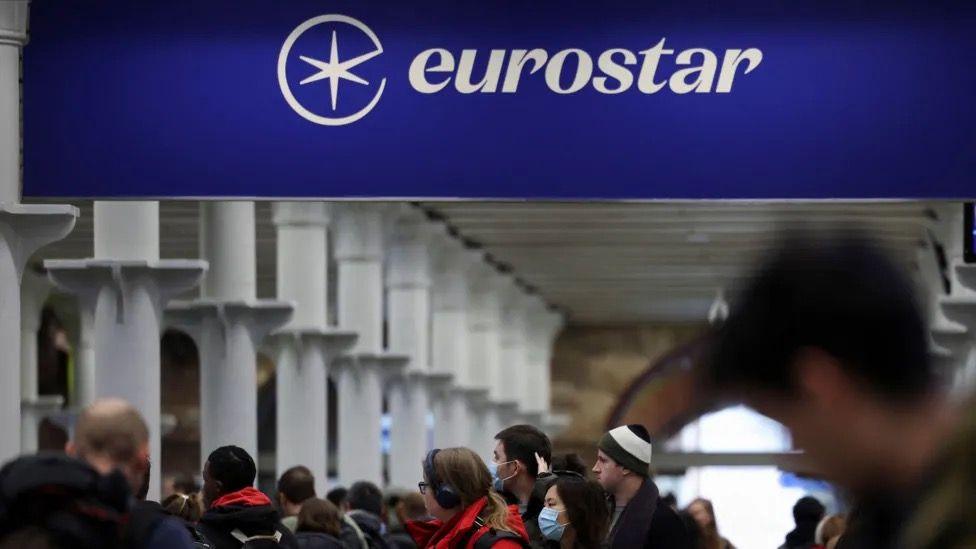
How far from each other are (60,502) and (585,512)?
461cm

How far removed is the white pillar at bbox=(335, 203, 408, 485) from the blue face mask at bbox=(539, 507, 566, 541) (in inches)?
831

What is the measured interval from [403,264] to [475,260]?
550cm

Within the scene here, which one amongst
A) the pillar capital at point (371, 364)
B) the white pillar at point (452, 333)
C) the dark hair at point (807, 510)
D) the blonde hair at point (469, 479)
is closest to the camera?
the blonde hair at point (469, 479)

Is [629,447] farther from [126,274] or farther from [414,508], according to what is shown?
[414,508]

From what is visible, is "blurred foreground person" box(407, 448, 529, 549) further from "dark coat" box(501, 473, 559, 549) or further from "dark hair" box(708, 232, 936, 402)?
"dark hair" box(708, 232, 936, 402)

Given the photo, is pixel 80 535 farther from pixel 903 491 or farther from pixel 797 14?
pixel 797 14

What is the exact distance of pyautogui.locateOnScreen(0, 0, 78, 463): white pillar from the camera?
397 inches

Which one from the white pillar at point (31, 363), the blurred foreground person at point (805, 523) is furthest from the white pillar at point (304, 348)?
the blurred foreground person at point (805, 523)

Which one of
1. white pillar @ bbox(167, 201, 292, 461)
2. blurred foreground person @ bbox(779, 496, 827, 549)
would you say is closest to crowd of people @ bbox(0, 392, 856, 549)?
blurred foreground person @ bbox(779, 496, 827, 549)

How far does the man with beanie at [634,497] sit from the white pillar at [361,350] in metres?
21.3

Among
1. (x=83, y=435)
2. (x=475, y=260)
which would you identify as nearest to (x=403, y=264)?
(x=475, y=260)

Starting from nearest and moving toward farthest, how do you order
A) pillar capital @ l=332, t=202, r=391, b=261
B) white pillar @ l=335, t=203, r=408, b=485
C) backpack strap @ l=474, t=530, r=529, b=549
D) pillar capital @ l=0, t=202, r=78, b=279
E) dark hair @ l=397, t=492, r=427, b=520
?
backpack strap @ l=474, t=530, r=529, b=549, pillar capital @ l=0, t=202, r=78, b=279, dark hair @ l=397, t=492, r=427, b=520, white pillar @ l=335, t=203, r=408, b=485, pillar capital @ l=332, t=202, r=391, b=261

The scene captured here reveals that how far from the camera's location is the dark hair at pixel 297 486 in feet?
42.8

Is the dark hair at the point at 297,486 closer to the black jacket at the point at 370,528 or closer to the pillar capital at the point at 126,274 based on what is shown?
the black jacket at the point at 370,528
